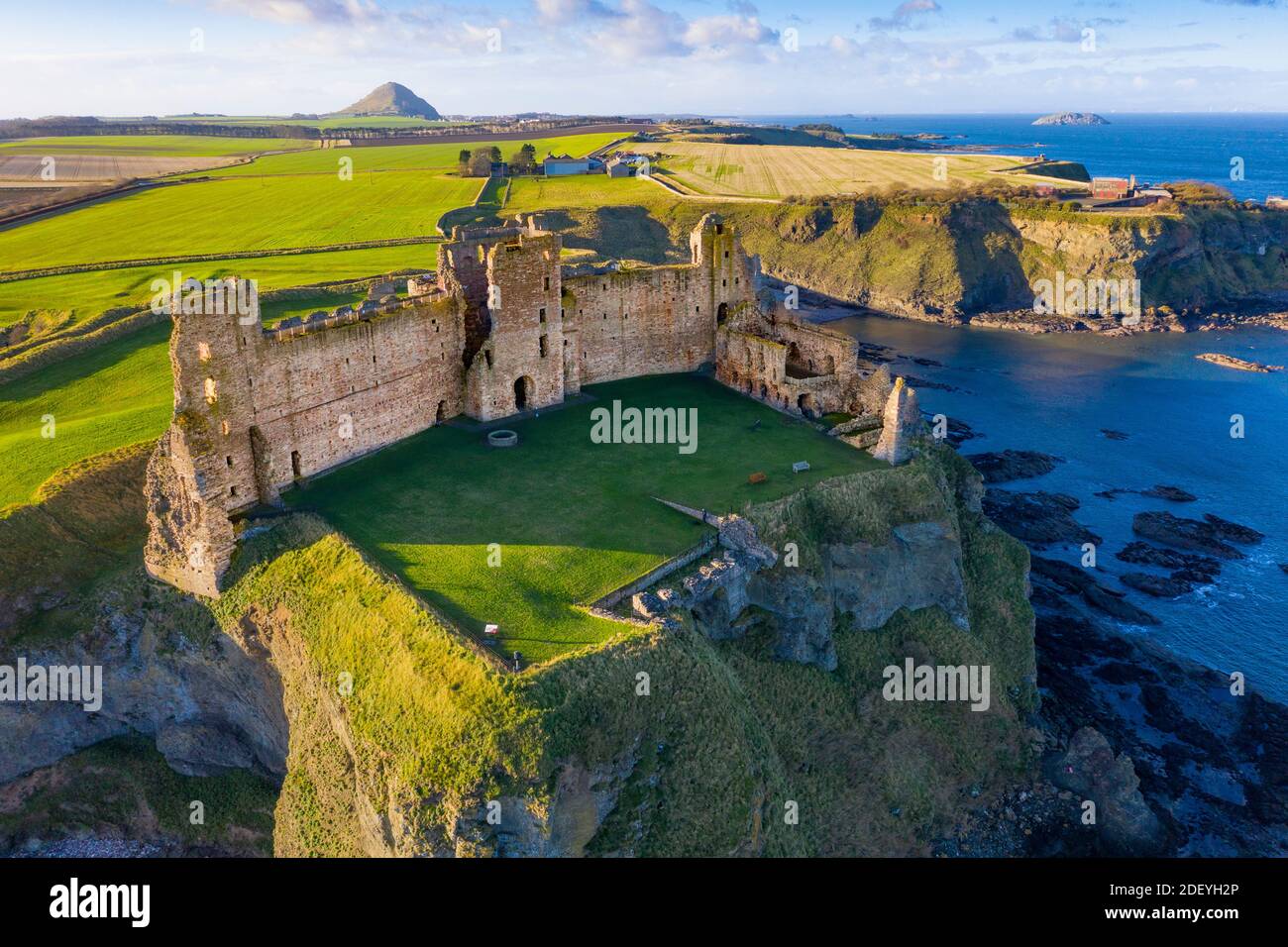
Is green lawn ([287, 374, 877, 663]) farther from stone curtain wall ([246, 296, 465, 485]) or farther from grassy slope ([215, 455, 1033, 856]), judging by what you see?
grassy slope ([215, 455, 1033, 856])

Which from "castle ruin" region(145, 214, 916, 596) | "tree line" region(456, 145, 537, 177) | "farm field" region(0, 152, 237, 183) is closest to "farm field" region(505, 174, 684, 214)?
"tree line" region(456, 145, 537, 177)

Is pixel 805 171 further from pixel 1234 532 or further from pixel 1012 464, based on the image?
pixel 1234 532

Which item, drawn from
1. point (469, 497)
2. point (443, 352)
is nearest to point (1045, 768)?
point (469, 497)

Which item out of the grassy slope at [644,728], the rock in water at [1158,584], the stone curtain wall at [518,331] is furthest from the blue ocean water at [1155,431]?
the stone curtain wall at [518,331]

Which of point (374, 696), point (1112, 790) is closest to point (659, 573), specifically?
point (374, 696)

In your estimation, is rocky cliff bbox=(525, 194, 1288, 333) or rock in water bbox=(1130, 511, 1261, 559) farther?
rocky cliff bbox=(525, 194, 1288, 333)

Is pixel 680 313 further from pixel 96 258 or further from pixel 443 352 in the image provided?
pixel 96 258
